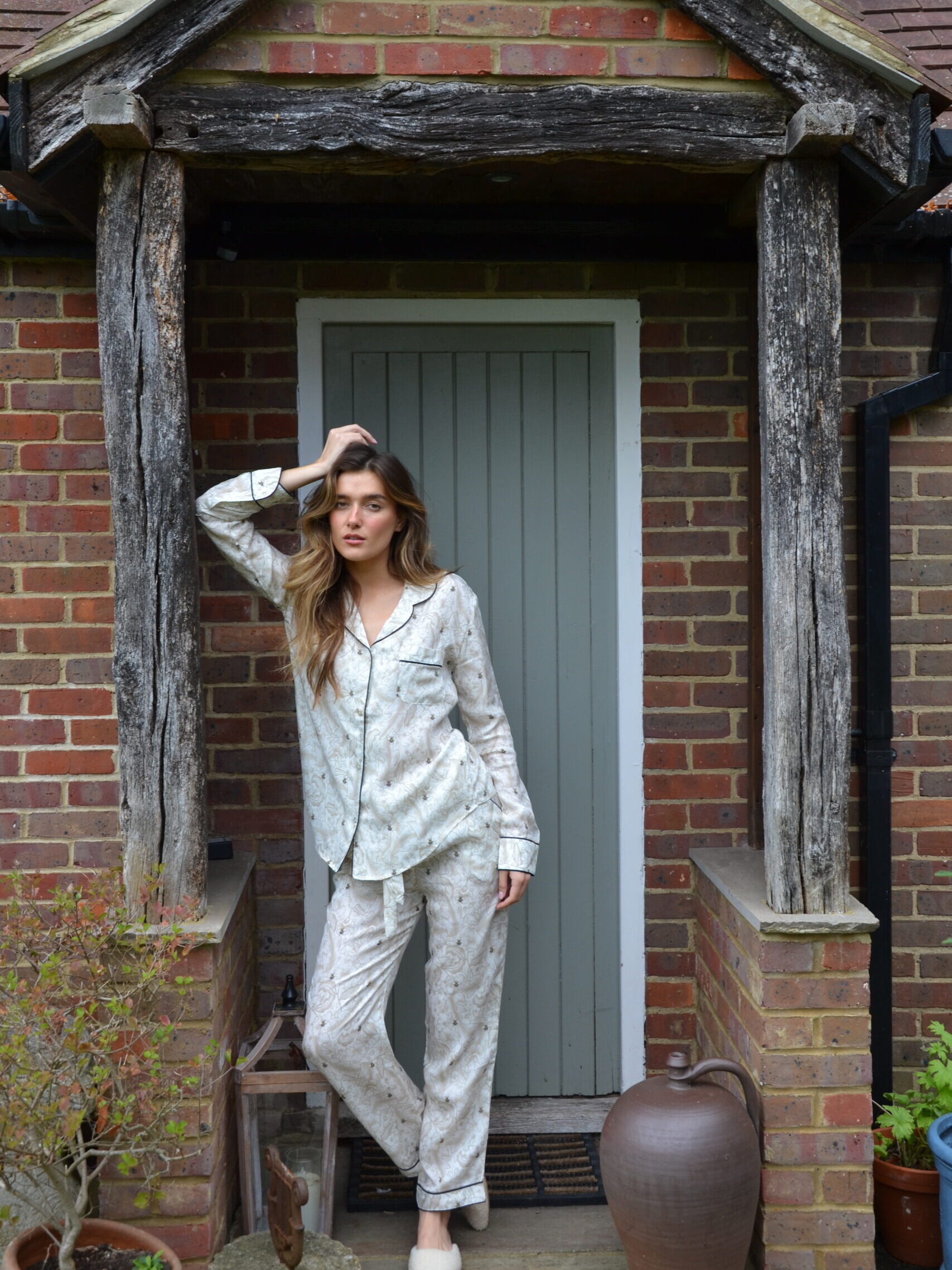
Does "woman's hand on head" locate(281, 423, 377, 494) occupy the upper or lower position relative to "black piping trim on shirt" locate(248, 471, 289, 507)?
upper

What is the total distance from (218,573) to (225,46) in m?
1.45

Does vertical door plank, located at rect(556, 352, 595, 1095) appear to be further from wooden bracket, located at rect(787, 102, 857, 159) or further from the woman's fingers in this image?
wooden bracket, located at rect(787, 102, 857, 159)

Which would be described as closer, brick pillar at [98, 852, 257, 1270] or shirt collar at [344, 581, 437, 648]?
brick pillar at [98, 852, 257, 1270]

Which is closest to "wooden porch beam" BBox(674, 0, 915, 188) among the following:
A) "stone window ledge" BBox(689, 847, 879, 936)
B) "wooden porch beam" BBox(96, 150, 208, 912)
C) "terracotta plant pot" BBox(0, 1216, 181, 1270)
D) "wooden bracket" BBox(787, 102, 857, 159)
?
"wooden bracket" BBox(787, 102, 857, 159)

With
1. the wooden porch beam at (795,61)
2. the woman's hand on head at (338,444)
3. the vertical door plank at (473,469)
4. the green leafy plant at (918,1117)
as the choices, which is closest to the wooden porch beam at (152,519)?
the woman's hand on head at (338,444)

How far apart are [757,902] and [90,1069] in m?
1.69

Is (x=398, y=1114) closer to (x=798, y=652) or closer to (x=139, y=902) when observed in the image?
(x=139, y=902)

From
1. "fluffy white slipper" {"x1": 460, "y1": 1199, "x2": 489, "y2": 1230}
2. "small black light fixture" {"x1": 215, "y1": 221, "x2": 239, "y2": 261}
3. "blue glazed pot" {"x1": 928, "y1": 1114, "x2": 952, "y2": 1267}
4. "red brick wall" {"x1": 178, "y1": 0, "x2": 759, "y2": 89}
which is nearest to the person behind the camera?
"red brick wall" {"x1": 178, "y1": 0, "x2": 759, "y2": 89}

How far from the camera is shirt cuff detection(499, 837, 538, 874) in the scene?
113 inches

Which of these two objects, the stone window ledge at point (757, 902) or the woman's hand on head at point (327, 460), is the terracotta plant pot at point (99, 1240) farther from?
the woman's hand on head at point (327, 460)

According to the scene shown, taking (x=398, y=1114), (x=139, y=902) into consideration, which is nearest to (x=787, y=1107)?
(x=398, y=1114)

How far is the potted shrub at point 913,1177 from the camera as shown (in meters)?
2.88

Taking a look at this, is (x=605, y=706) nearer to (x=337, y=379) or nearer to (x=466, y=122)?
(x=337, y=379)

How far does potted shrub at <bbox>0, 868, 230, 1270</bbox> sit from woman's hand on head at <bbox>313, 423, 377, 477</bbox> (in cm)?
110
